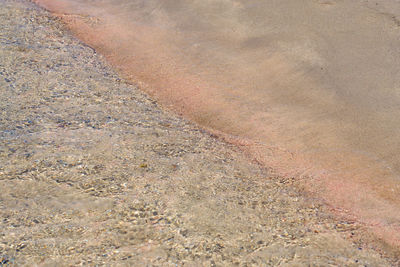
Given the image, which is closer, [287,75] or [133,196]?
[133,196]

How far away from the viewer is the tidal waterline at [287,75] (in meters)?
3.59

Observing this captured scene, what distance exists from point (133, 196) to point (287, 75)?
2.58m

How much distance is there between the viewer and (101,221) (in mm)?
2512

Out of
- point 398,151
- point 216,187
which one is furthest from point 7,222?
point 398,151

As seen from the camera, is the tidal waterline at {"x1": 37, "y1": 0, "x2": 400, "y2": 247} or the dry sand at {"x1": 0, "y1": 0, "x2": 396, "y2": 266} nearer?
the dry sand at {"x1": 0, "y1": 0, "x2": 396, "y2": 266}

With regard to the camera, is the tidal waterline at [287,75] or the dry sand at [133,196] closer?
the dry sand at [133,196]

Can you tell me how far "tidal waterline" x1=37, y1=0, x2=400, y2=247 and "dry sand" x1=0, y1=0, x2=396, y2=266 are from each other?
0.37 meters

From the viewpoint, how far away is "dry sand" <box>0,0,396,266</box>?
235 cm

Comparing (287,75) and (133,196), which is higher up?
(133,196)

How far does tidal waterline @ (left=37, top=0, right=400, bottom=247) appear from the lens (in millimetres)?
3586

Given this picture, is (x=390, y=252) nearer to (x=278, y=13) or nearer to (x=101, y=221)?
(x=101, y=221)

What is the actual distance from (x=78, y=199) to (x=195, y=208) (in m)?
0.69

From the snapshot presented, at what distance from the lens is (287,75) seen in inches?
187

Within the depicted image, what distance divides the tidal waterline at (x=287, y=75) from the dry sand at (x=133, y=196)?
0.37m
